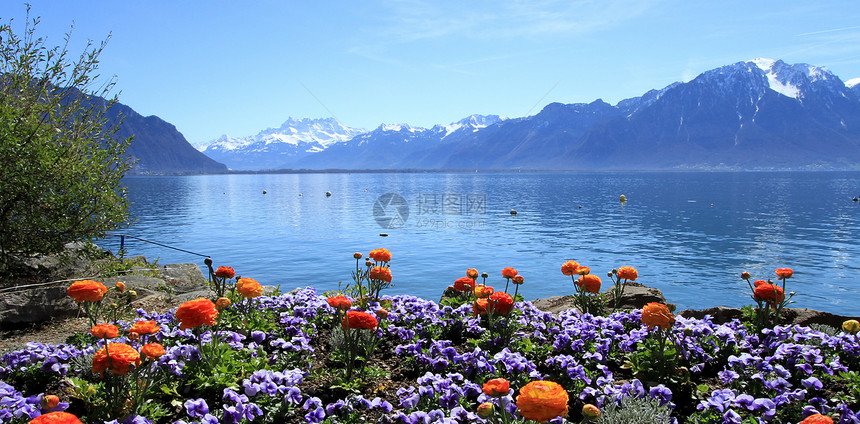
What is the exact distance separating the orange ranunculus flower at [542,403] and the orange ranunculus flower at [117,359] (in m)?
3.40

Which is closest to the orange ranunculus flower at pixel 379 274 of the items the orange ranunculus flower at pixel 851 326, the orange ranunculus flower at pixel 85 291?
the orange ranunculus flower at pixel 85 291

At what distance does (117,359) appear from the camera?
14.0 ft

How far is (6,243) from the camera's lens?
34.0 ft

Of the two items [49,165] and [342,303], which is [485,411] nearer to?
[342,303]

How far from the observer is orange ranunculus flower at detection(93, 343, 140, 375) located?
14.0ft

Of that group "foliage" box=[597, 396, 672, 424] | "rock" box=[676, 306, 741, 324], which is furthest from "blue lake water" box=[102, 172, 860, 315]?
"foliage" box=[597, 396, 672, 424]

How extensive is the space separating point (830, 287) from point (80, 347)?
2633cm

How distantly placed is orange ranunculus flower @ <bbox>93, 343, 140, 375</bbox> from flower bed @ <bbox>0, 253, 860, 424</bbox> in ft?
0.05

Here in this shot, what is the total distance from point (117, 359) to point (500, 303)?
4.27 metres

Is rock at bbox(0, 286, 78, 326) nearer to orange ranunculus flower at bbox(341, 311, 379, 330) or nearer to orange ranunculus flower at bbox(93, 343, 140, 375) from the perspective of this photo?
orange ranunculus flower at bbox(93, 343, 140, 375)

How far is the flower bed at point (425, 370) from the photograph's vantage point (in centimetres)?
469

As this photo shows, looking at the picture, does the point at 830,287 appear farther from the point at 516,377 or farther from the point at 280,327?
the point at 280,327

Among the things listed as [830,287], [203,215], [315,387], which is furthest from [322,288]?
[203,215]

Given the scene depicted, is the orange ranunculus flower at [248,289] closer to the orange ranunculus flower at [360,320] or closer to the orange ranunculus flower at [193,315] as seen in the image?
the orange ranunculus flower at [193,315]
